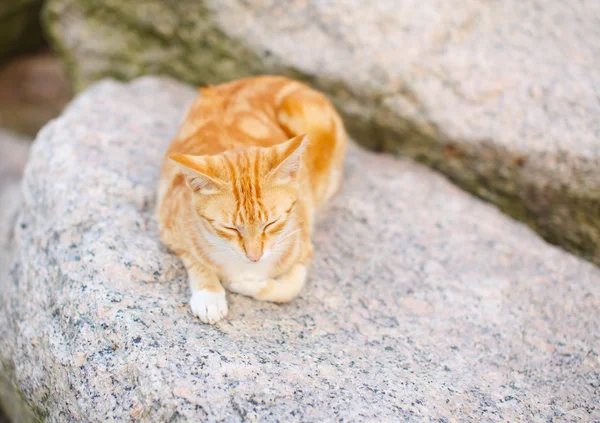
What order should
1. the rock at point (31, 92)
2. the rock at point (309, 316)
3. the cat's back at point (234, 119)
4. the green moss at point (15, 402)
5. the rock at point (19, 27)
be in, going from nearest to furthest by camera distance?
1. the rock at point (309, 316)
2. the green moss at point (15, 402)
3. the cat's back at point (234, 119)
4. the rock at point (19, 27)
5. the rock at point (31, 92)

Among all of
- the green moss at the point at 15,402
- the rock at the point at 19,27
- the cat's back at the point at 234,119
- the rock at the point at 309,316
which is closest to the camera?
the rock at the point at 309,316

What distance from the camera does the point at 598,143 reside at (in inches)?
138

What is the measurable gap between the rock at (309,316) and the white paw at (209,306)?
0.04m

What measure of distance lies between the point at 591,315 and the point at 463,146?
1.34m

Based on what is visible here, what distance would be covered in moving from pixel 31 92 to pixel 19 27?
82 cm

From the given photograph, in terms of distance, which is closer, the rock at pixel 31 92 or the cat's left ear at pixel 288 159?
the cat's left ear at pixel 288 159

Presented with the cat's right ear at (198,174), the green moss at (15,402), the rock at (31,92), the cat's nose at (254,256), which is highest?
the cat's right ear at (198,174)

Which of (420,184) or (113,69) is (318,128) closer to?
(420,184)

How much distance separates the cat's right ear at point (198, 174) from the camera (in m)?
2.33

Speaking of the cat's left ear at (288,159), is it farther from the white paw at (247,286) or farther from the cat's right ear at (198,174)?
the white paw at (247,286)

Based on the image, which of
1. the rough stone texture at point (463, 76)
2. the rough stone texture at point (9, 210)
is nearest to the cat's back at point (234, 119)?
the rough stone texture at point (463, 76)

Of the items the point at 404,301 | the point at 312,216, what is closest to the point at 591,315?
the point at 404,301

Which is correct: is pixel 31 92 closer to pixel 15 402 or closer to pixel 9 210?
pixel 9 210

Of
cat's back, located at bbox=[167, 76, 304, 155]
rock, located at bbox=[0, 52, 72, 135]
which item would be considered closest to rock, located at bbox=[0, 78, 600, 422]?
cat's back, located at bbox=[167, 76, 304, 155]
